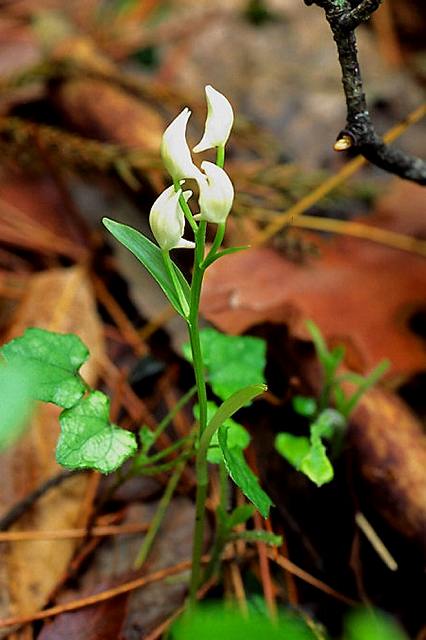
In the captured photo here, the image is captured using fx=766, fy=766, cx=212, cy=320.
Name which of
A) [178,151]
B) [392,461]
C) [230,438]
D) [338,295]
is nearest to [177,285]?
[178,151]

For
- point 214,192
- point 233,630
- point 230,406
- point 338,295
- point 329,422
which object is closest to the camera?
point 233,630

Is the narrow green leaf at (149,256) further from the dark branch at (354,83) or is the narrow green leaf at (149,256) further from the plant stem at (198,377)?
the dark branch at (354,83)

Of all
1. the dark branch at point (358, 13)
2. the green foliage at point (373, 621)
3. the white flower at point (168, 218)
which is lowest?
the green foliage at point (373, 621)

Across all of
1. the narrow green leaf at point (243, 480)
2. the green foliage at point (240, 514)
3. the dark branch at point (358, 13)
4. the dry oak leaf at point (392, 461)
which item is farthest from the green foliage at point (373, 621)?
the dark branch at point (358, 13)

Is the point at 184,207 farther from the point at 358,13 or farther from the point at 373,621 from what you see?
the point at 373,621

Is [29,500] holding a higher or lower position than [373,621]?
higher

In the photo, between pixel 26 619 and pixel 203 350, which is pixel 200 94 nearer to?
pixel 203 350

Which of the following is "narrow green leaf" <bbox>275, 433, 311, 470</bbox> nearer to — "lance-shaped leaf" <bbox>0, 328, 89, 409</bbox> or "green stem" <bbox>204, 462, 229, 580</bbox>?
"green stem" <bbox>204, 462, 229, 580</bbox>

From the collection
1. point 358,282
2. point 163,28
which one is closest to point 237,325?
point 358,282
